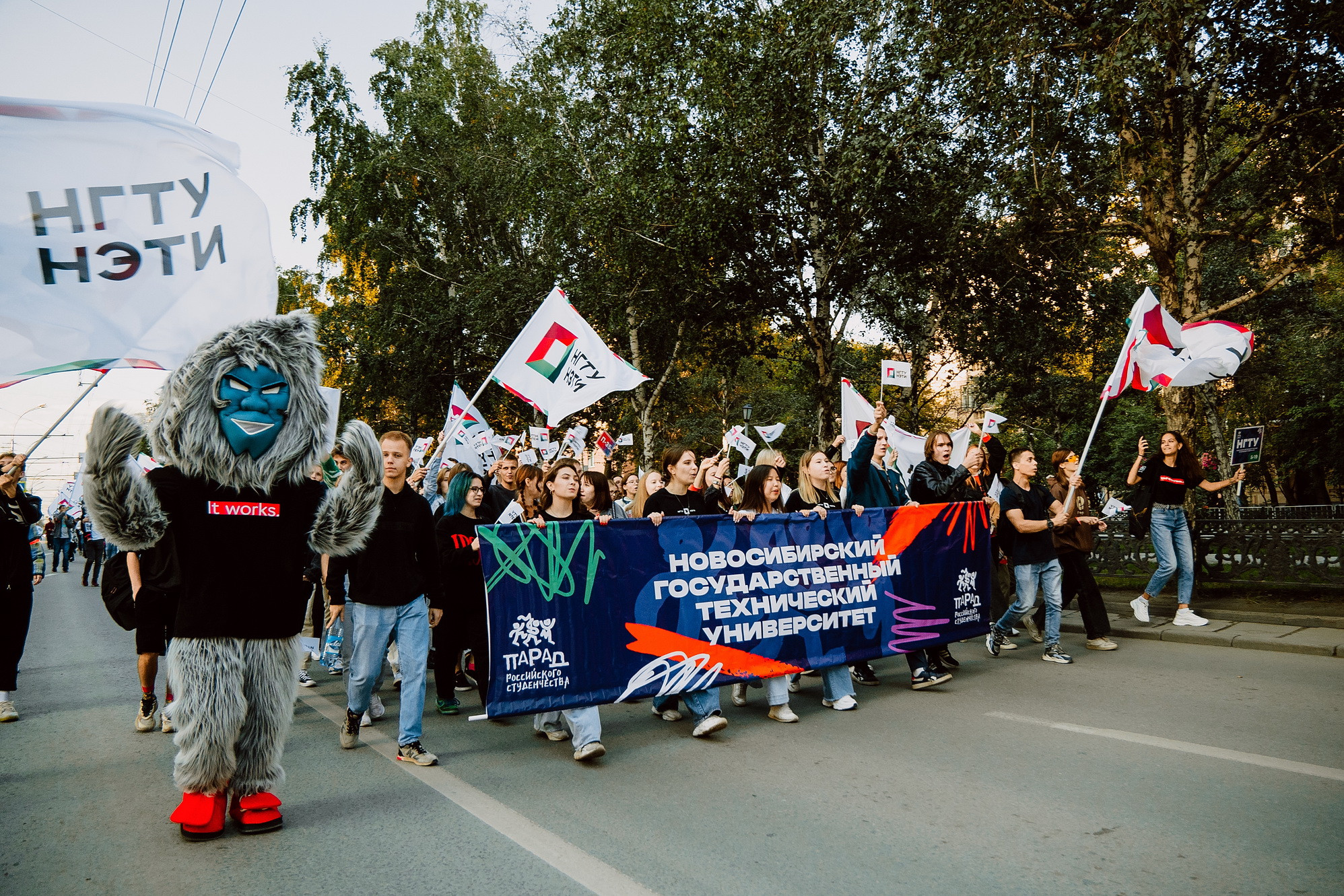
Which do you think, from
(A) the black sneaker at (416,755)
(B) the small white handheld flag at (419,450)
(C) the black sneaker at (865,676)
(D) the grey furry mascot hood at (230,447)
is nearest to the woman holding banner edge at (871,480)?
(C) the black sneaker at (865,676)

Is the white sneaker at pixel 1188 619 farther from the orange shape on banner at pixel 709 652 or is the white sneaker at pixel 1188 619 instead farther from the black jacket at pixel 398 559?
the black jacket at pixel 398 559

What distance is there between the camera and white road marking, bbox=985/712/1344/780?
4.50 metres

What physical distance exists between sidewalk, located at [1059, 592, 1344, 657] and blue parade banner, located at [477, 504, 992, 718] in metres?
2.90

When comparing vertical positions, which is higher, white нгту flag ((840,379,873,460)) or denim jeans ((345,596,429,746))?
white нгту flag ((840,379,873,460))

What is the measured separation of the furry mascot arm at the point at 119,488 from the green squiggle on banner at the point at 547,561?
1885 mm

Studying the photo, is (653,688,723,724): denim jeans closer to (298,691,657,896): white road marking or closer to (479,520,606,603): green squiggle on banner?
(479,520,606,603): green squiggle on banner

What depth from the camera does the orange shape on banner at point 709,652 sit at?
18.5 ft

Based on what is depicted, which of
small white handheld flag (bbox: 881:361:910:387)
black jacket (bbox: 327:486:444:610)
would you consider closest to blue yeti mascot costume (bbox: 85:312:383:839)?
black jacket (bbox: 327:486:444:610)

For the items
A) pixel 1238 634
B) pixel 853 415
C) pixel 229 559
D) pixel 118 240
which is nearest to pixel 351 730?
pixel 229 559

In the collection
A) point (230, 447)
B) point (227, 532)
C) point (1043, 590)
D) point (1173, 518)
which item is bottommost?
point (1043, 590)

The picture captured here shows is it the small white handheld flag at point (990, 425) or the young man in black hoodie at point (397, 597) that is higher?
the small white handheld flag at point (990, 425)

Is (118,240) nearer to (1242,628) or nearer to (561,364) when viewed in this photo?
(561,364)

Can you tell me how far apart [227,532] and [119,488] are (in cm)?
46

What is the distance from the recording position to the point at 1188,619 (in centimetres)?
907
